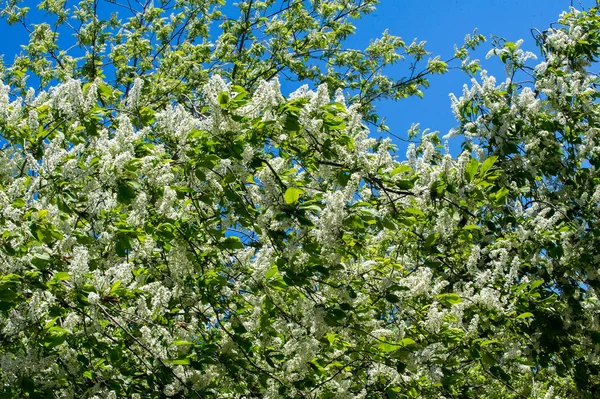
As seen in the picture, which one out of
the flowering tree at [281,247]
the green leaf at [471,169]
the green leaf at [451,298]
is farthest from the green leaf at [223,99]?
the green leaf at [451,298]

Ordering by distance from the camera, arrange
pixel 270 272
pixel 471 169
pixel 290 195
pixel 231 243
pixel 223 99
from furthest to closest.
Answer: pixel 231 243 < pixel 270 272 < pixel 471 169 < pixel 223 99 < pixel 290 195

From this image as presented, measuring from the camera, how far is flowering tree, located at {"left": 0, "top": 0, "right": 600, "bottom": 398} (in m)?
3.67

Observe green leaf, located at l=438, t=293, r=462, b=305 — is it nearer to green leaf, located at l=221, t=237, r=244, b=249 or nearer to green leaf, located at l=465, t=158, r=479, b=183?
green leaf, located at l=465, t=158, r=479, b=183

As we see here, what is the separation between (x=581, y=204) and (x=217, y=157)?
11.1 ft

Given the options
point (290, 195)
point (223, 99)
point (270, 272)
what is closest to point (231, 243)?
point (270, 272)

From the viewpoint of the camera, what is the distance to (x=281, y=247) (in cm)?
376

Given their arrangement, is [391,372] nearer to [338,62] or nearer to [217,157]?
[217,157]

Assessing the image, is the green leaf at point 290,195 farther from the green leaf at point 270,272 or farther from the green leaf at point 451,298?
the green leaf at point 451,298

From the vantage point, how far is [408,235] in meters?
5.08

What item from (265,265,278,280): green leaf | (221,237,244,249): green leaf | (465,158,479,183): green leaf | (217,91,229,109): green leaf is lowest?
(265,265,278,280): green leaf

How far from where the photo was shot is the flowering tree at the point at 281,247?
12.0ft

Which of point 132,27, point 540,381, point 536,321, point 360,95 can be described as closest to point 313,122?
point 536,321

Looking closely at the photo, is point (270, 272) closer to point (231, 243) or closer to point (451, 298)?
point (231, 243)

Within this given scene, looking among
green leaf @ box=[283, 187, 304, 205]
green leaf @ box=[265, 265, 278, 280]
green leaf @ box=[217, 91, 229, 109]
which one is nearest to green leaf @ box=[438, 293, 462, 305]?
green leaf @ box=[265, 265, 278, 280]
